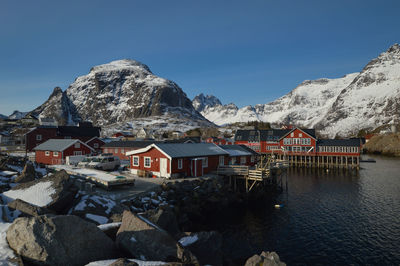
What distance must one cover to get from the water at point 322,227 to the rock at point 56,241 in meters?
11.6

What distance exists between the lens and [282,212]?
96.7 feet

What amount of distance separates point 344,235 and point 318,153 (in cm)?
5303

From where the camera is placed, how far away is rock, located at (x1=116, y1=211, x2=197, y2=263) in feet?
32.7

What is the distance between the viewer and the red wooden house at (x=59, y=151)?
4638cm

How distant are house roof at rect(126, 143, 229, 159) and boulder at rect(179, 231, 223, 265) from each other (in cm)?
2130

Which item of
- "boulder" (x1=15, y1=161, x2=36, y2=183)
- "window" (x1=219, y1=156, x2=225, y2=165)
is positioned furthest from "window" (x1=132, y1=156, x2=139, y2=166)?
"boulder" (x1=15, y1=161, x2=36, y2=183)

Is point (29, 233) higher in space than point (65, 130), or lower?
lower

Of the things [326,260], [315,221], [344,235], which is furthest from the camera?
[315,221]

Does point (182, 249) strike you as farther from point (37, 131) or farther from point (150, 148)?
point (37, 131)

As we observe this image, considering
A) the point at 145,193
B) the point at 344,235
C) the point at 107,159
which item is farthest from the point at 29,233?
the point at 107,159

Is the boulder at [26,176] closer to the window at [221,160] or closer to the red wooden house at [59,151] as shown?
the red wooden house at [59,151]

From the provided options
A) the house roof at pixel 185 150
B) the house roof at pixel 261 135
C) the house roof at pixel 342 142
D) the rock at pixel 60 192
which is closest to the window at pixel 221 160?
the house roof at pixel 185 150

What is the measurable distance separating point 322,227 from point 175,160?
18722 mm

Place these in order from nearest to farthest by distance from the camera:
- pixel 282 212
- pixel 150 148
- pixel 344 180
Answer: pixel 282 212, pixel 150 148, pixel 344 180
